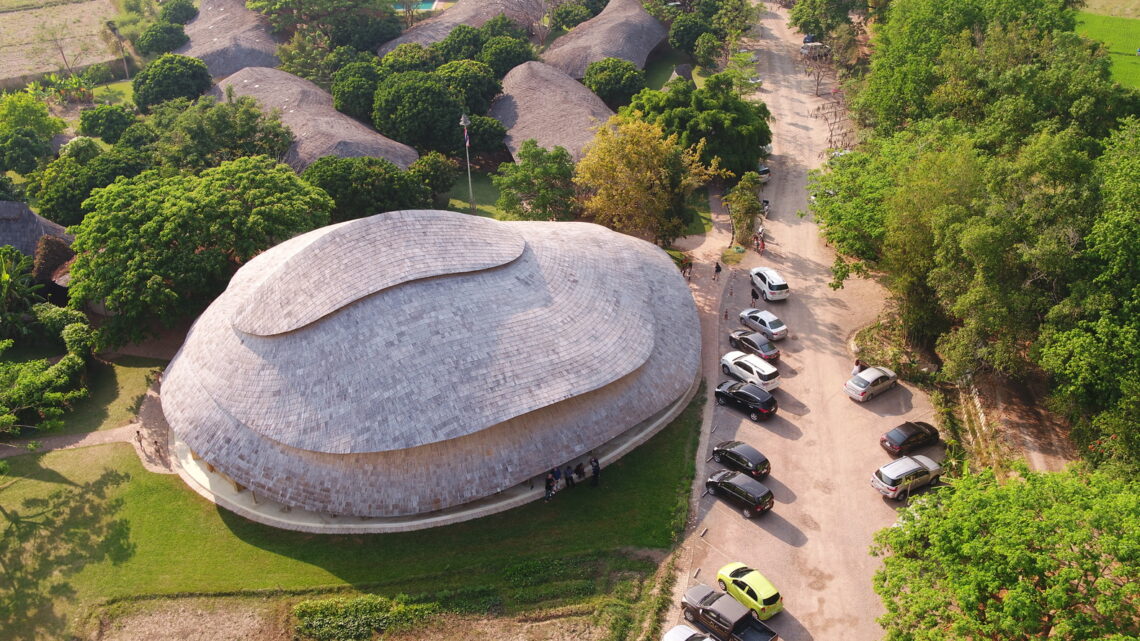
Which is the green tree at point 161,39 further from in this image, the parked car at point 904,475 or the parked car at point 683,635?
the parked car at point 904,475

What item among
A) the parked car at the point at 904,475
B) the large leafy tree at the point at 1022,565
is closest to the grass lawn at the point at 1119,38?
the parked car at the point at 904,475

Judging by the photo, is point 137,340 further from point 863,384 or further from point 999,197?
point 999,197

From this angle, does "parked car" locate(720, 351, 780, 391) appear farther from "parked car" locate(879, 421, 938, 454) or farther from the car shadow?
the car shadow

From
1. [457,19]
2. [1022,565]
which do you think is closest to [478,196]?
[457,19]

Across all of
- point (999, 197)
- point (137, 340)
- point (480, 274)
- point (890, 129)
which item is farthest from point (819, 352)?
point (137, 340)

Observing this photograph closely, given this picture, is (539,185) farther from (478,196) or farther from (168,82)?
(168,82)

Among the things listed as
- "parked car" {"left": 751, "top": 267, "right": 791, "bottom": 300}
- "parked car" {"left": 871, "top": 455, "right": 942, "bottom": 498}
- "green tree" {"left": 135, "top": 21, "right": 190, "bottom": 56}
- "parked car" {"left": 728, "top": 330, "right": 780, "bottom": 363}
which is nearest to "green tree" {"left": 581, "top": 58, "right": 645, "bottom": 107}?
"parked car" {"left": 751, "top": 267, "right": 791, "bottom": 300}

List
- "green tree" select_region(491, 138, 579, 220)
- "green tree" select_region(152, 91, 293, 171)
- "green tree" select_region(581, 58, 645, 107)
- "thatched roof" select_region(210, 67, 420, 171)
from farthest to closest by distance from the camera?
1. "green tree" select_region(581, 58, 645, 107)
2. "thatched roof" select_region(210, 67, 420, 171)
3. "green tree" select_region(152, 91, 293, 171)
4. "green tree" select_region(491, 138, 579, 220)
